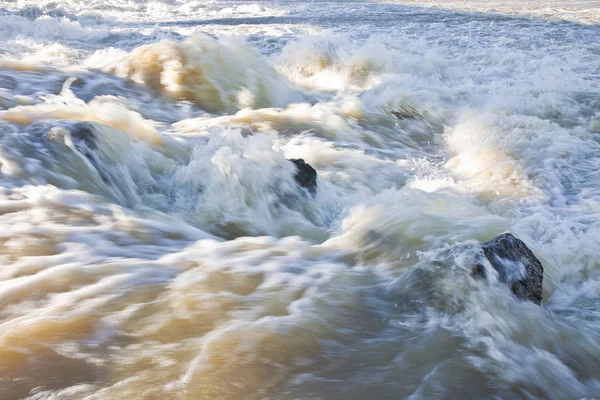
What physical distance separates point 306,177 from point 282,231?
2.10 feet

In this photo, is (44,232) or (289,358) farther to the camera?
(44,232)

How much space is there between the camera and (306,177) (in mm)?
4723

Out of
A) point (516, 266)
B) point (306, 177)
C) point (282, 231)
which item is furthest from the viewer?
point (306, 177)

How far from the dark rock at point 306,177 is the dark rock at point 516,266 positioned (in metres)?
1.83

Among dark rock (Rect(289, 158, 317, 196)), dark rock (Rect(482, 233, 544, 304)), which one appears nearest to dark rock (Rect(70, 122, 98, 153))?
dark rock (Rect(289, 158, 317, 196))

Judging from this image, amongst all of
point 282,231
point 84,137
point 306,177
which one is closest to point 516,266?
point 282,231

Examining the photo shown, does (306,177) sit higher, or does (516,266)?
(516,266)

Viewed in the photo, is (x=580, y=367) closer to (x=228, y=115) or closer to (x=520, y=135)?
(x=520, y=135)

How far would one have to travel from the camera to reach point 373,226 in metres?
3.94

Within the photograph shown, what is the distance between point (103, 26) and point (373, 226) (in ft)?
50.4

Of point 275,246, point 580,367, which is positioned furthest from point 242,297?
point 580,367

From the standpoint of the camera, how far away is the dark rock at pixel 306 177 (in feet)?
15.4

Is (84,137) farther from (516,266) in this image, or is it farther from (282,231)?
(516,266)

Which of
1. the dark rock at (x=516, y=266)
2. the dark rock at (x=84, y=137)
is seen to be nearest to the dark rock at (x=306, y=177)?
the dark rock at (x=84, y=137)
